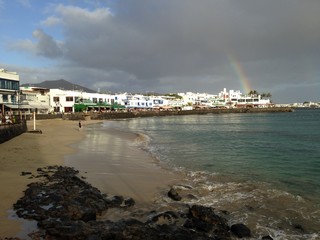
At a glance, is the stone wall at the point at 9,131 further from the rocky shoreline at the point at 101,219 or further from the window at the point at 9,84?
the window at the point at 9,84

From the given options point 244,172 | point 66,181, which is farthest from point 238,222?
point 244,172

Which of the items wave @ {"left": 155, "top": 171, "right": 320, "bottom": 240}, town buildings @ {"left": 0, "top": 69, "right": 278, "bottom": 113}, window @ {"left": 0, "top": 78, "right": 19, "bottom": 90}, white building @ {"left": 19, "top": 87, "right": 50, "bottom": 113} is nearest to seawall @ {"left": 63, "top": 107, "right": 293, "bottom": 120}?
town buildings @ {"left": 0, "top": 69, "right": 278, "bottom": 113}

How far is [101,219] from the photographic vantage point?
30.5 ft

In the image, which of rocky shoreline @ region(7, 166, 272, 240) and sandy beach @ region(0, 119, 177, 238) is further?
sandy beach @ region(0, 119, 177, 238)

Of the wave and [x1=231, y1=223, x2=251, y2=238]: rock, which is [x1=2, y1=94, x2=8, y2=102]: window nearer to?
the wave

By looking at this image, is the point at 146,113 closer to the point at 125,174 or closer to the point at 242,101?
the point at 242,101

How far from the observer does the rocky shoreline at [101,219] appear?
7.75 meters

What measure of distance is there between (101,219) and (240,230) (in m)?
3.89

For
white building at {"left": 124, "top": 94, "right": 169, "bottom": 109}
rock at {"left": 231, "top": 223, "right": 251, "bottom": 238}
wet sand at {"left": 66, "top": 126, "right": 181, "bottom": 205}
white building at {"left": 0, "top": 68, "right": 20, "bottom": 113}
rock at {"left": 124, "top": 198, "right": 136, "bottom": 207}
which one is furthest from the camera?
white building at {"left": 124, "top": 94, "right": 169, "bottom": 109}

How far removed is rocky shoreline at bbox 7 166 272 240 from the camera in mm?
7751

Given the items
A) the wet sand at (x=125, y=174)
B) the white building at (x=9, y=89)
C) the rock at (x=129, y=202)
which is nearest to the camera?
the rock at (x=129, y=202)

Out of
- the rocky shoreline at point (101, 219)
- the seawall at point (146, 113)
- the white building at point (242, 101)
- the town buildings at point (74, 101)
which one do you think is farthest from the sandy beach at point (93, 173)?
the white building at point (242, 101)

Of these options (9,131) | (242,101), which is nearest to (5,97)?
(9,131)

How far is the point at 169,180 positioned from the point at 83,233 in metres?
7.99
